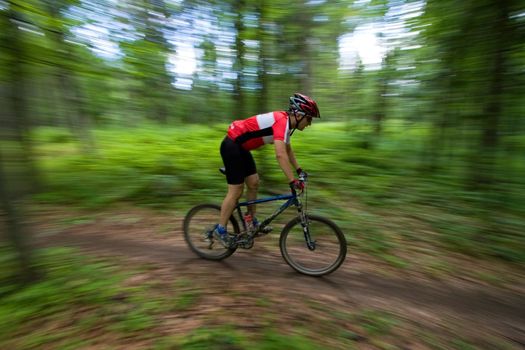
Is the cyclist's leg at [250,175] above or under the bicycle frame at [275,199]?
above

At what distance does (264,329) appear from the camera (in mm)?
3100

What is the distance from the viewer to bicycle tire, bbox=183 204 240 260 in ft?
15.5

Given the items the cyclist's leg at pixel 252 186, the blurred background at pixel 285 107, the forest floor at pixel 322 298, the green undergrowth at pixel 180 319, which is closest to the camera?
the green undergrowth at pixel 180 319

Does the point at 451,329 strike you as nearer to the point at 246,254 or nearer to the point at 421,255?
the point at 421,255

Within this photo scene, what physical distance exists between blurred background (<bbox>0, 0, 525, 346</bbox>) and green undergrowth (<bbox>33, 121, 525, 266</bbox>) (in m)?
0.05

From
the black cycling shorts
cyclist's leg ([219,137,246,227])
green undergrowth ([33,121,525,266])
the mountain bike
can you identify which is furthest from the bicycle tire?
green undergrowth ([33,121,525,266])

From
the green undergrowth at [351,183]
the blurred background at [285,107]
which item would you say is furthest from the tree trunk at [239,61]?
the green undergrowth at [351,183]

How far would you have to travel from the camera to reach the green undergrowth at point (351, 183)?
18.3 feet

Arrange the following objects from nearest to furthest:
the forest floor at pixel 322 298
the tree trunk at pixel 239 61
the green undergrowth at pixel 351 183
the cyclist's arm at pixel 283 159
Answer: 1. the forest floor at pixel 322 298
2. the cyclist's arm at pixel 283 159
3. the green undergrowth at pixel 351 183
4. the tree trunk at pixel 239 61

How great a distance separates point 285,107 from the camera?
9125 mm

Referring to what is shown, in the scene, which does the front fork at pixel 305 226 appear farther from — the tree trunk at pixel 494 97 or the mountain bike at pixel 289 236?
the tree trunk at pixel 494 97

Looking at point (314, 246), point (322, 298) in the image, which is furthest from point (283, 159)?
point (322, 298)

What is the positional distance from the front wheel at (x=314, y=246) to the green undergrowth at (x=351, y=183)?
3.65ft

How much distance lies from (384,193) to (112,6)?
24.3ft
